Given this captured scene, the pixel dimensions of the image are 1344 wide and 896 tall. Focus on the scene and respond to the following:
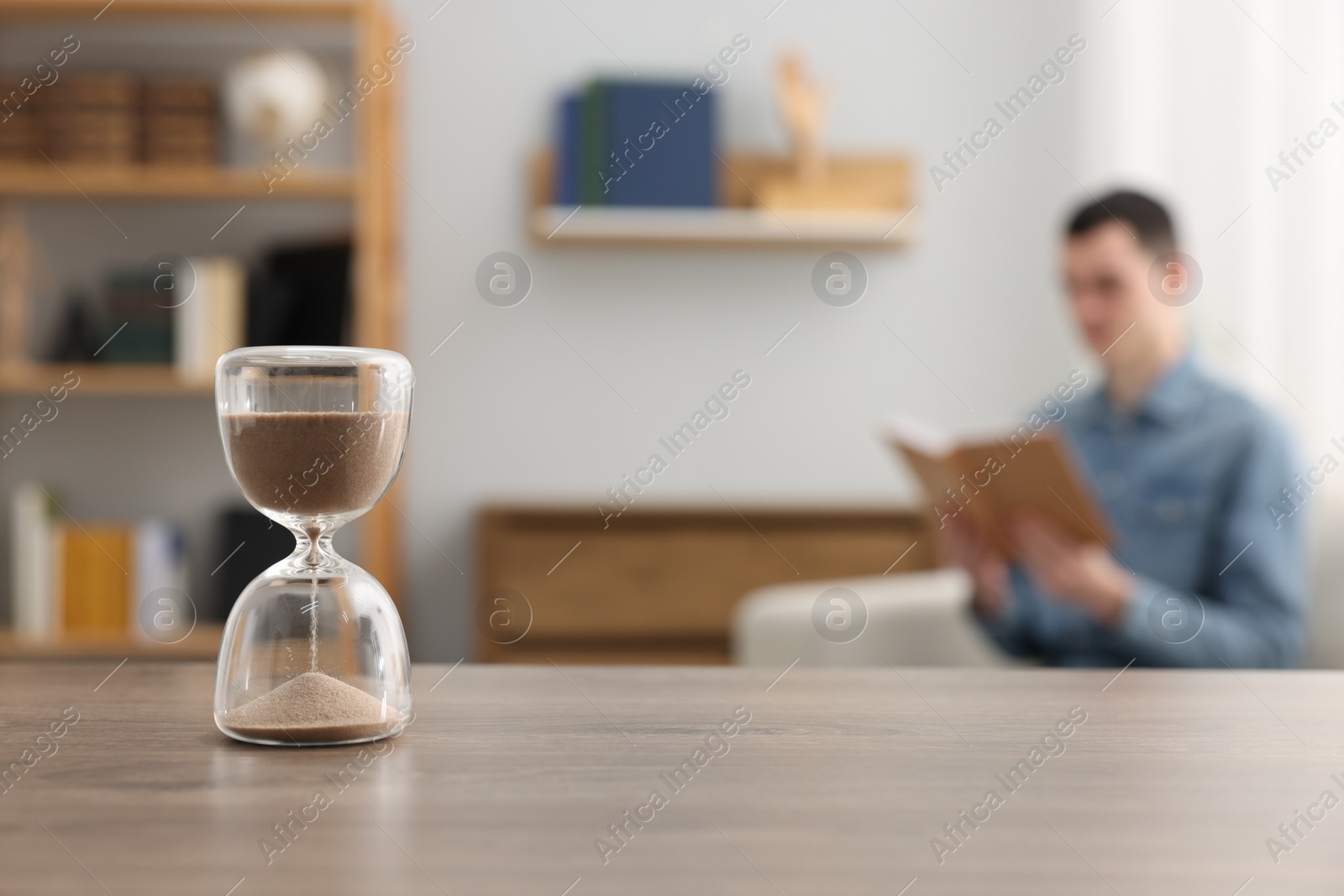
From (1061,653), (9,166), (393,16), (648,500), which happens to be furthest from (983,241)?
(9,166)

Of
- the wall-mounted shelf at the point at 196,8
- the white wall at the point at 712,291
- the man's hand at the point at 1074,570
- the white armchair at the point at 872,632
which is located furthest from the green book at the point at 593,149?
the man's hand at the point at 1074,570

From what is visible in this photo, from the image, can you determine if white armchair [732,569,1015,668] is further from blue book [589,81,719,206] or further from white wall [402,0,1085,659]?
blue book [589,81,719,206]

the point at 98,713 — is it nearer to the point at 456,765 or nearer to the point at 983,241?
the point at 456,765

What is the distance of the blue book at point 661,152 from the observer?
9.24ft

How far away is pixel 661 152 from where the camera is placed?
9.39 ft

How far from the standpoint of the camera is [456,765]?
2.03ft

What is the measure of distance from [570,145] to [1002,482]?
62.6 inches

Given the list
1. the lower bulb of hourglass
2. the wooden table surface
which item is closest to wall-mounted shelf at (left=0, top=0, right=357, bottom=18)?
the wooden table surface

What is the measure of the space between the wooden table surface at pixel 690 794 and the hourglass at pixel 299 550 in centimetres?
3

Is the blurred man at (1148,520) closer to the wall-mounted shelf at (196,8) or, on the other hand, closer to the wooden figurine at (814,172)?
the wooden figurine at (814,172)

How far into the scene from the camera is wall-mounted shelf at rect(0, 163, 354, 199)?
8.75ft

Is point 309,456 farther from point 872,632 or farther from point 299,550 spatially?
point 872,632

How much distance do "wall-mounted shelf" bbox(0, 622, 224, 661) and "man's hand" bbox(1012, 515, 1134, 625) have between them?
5.96ft

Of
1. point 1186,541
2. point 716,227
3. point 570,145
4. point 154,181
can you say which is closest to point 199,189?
point 154,181
